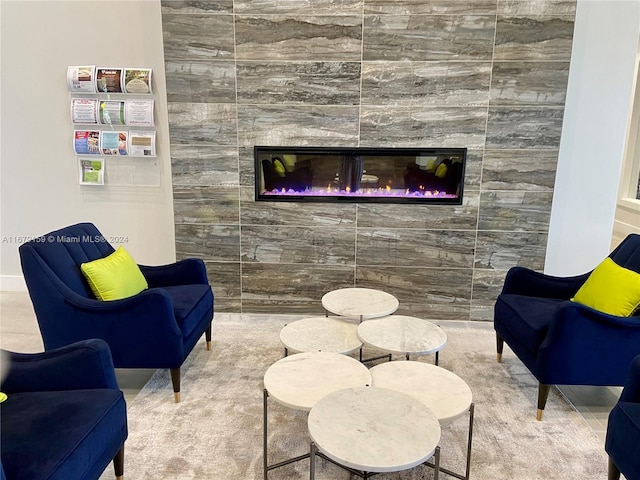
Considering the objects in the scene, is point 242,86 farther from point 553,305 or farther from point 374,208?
point 553,305

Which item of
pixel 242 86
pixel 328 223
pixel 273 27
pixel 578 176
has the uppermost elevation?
pixel 273 27

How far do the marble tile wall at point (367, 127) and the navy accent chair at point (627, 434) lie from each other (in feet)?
6.11

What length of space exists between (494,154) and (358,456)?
2.68m

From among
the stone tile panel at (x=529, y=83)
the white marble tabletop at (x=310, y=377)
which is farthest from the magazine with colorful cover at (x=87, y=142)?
the stone tile panel at (x=529, y=83)

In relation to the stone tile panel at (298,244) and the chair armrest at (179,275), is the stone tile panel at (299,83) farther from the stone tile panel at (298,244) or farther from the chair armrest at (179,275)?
the chair armrest at (179,275)

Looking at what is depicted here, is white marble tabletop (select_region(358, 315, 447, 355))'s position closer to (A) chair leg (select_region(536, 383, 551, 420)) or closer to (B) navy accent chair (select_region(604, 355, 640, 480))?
(A) chair leg (select_region(536, 383, 551, 420))

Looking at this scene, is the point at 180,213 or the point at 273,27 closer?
the point at 273,27

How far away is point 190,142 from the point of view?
364cm

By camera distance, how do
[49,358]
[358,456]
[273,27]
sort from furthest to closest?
1. [273,27]
2. [49,358]
3. [358,456]

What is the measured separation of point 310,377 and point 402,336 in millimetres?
656

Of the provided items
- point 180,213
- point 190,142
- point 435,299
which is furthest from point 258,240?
point 435,299

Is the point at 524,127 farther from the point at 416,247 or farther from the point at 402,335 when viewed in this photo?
the point at 402,335

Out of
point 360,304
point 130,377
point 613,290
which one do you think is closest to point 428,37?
point 360,304

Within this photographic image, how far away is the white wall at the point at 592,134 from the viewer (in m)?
3.41
